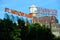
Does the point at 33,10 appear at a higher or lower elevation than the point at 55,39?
higher

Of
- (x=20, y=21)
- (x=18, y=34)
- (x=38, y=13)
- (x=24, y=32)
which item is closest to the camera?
(x=18, y=34)

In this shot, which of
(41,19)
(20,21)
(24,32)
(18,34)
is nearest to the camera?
(18,34)

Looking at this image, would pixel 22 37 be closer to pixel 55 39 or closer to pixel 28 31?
pixel 28 31

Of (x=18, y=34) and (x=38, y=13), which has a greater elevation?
(x=38, y=13)

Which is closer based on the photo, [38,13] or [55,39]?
[55,39]

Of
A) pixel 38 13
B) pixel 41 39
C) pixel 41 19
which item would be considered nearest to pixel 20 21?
pixel 41 39

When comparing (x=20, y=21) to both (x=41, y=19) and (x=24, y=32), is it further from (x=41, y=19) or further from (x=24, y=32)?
(x=41, y=19)

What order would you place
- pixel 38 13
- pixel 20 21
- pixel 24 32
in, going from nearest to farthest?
pixel 24 32
pixel 20 21
pixel 38 13

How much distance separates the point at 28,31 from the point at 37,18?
49710 mm

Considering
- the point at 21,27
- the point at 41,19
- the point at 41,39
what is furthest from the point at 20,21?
the point at 41,19

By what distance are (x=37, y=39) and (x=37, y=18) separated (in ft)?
164

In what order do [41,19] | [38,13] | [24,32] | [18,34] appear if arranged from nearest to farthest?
[18,34] < [24,32] < [38,13] < [41,19]

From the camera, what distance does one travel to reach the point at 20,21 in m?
42.9

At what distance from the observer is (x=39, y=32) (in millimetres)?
40875
